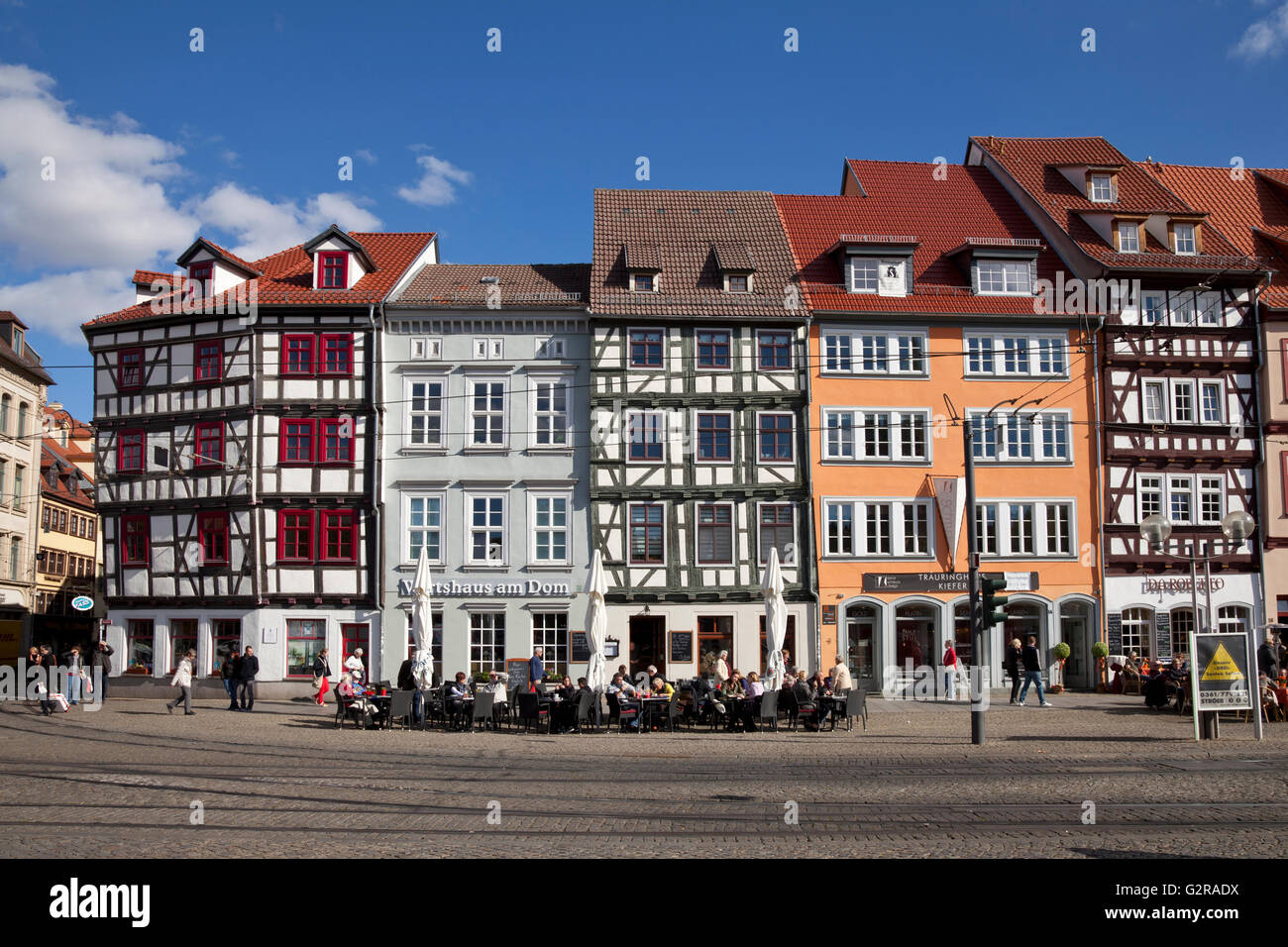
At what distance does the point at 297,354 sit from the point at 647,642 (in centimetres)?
1381

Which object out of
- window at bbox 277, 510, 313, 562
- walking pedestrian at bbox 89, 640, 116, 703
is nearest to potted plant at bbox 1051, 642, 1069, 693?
window at bbox 277, 510, 313, 562

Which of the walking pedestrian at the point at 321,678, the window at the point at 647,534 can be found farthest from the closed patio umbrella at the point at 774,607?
the walking pedestrian at the point at 321,678

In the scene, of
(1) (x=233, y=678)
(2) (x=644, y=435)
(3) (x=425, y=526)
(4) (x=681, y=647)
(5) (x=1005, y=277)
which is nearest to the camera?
(1) (x=233, y=678)

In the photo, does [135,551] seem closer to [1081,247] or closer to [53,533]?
[53,533]

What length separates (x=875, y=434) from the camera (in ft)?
112

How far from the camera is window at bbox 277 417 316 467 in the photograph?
3344 cm

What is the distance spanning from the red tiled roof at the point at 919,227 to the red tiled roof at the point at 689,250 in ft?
3.35

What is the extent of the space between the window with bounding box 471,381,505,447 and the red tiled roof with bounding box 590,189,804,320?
397cm

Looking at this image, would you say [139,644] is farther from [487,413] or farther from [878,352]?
[878,352]

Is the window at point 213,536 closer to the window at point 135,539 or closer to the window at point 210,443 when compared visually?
the window at point 210,443

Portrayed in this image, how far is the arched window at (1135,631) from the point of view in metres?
34.3

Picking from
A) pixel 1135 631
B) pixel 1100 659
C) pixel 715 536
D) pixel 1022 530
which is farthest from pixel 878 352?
pixel 1135 631

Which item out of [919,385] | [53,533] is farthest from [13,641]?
[919,385]
